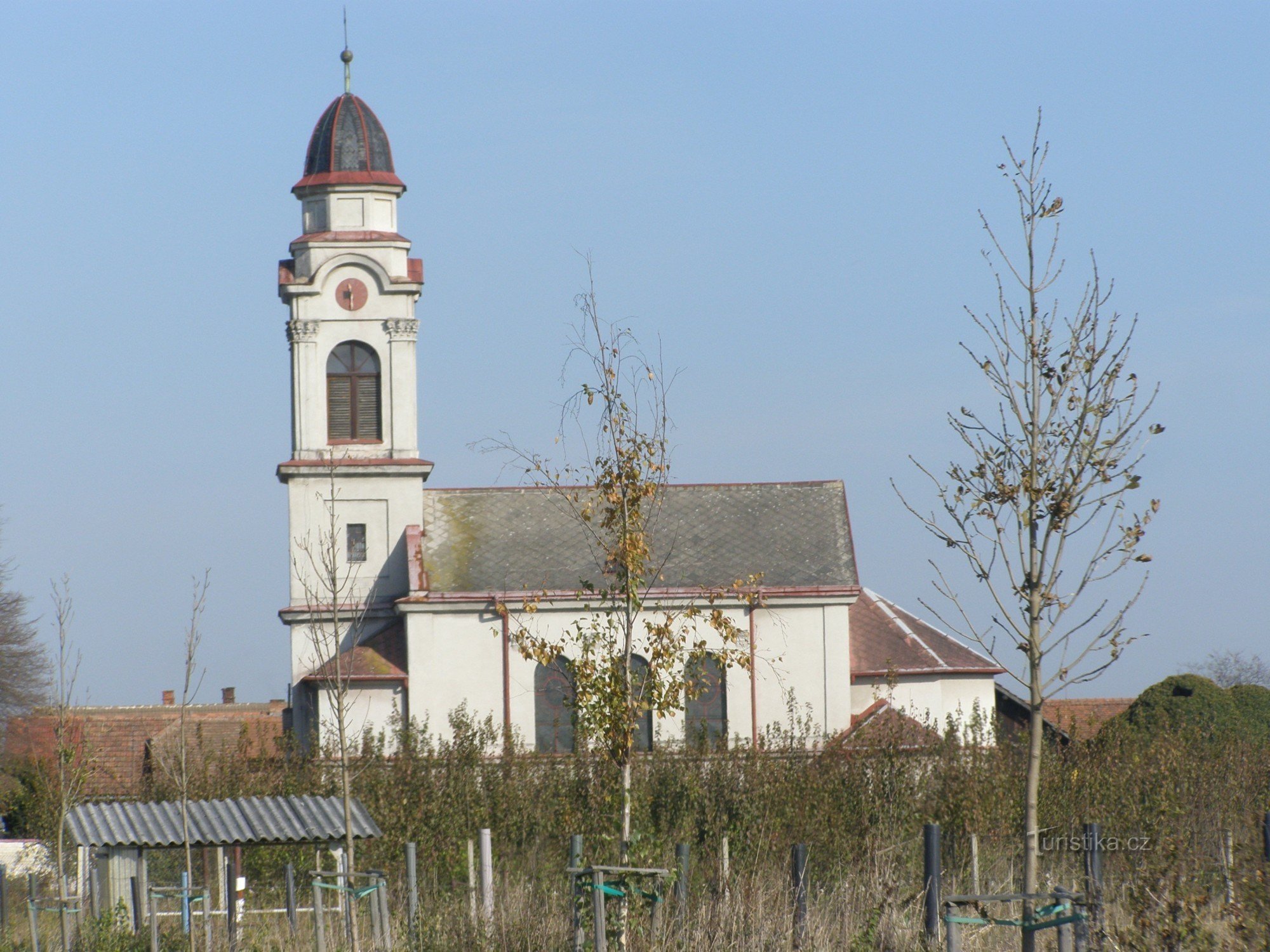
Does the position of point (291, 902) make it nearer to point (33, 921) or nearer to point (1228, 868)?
point (33, 921)

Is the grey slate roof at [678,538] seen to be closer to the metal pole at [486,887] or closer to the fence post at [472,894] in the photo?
the fence post at [472,894]

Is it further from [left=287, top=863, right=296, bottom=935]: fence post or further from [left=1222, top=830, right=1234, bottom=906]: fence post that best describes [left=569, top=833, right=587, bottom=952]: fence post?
[left=1222, top=830, right=1234, bottom=906]: fence post

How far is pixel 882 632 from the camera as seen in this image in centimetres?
3644

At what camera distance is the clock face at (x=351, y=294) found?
3641 cm

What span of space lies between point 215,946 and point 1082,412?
9765 mm

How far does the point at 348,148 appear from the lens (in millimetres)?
37094

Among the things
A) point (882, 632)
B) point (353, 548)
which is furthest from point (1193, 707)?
point (353, 548)

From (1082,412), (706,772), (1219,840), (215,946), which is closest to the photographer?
(1082,412)

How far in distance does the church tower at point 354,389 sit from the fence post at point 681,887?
21.5 m

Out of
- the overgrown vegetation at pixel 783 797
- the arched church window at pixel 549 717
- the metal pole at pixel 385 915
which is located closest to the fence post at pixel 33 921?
the overgrown vegetation at pixel 783 797

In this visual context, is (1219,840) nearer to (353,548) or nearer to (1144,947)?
(1144,947)

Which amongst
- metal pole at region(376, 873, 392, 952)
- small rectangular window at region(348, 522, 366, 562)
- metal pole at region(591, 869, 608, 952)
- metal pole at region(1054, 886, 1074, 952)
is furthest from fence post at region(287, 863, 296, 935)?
small rectangular window at region(348, 522, 366, 562)

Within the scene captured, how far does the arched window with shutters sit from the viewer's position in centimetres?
3634

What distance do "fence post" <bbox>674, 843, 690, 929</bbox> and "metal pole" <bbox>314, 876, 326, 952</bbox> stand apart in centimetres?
321
